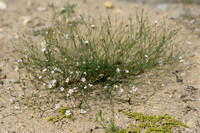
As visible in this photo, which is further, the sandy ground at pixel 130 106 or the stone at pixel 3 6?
the stone at pixel 3 6

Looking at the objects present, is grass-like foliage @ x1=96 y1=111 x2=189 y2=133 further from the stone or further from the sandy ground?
the stone

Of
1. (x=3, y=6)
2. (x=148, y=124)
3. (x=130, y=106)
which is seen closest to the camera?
(x=148, y=124)

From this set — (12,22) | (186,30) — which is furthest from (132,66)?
(12,22)

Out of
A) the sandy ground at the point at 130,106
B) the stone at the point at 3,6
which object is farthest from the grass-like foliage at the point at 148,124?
the stone at the point at 3,6

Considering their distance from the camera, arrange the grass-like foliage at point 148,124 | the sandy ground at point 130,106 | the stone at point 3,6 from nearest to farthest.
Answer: the grass-like foliage at point 148,124 < the sandy ground at point 130,106 < the stone at point 3,6

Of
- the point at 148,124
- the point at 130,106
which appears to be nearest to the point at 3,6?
the point at 130,106

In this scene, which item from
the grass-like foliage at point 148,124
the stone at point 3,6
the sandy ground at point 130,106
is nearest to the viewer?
the grass-like foliage at point 148,124

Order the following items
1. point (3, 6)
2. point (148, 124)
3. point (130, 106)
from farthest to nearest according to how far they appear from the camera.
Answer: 1. point (3, 6)
2. point (130, 106)
3. point (148, 124)

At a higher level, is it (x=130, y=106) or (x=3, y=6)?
(x=3, y=6)

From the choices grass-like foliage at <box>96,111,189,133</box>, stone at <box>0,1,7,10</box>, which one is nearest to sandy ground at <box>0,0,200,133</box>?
grass-like foliage at <box>96,111,189,133</box>

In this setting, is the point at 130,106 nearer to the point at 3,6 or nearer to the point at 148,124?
the point at 148,124

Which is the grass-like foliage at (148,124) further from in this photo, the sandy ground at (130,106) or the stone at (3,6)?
the stone at (3,6)
